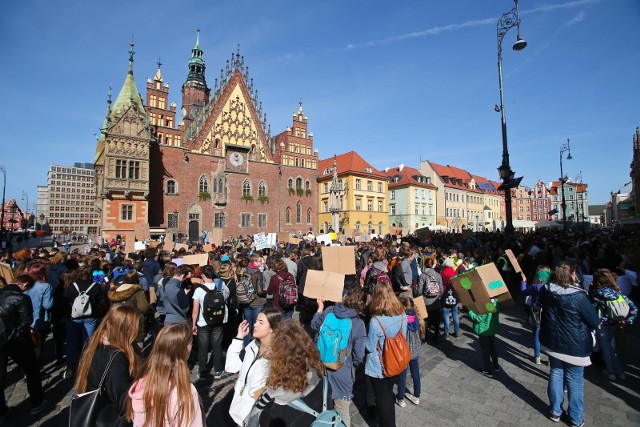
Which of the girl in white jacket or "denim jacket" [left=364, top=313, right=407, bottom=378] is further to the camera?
"denim jacket" [left=364, top=313, right=407, bottom=378]

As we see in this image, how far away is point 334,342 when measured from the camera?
348 cm

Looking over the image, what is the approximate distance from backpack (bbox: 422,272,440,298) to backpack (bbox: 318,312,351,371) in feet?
11.6

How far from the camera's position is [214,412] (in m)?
4.39

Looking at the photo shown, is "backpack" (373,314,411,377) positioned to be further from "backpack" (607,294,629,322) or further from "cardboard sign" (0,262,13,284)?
"cardboard sign" (0,262,13,284)

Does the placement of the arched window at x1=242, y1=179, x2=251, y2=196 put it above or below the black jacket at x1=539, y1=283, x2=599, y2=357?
above

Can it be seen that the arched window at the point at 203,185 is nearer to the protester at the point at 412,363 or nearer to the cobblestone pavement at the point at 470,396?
the cobblestone pavement at the point at 470,396

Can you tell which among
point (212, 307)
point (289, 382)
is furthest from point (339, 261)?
point (289, 382)

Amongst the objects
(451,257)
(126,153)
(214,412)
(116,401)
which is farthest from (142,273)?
(126,153)

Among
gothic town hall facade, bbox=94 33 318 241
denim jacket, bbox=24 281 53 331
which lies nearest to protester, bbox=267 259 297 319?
denim jacket, bbox=24 281 53 331

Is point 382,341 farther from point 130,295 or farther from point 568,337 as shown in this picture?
point 130,295

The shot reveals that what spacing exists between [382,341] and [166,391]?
2.34 m

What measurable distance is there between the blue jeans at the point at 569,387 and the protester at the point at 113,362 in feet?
15.4

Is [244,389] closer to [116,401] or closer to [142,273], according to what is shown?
[116,401]

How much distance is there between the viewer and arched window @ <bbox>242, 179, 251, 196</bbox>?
115ft
